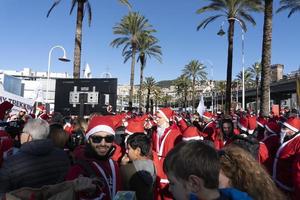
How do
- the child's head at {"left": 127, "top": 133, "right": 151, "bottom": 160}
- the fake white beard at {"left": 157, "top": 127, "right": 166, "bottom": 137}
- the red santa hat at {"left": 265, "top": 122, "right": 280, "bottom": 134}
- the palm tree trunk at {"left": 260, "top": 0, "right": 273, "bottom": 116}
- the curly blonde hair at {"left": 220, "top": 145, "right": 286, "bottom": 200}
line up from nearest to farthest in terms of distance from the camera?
1. the curly blonde hair at {"left": 220, "top": 145, "right": 286, "bottom": 200}
2. the child's head at {"left": 127, "top": 133, "right": 151, "bottom": 160}
3. the fake white beard at {"left": 157, "top": 127, "right": 166, "bottom": 137}
4. the red santa hat at {"left": 265, "top": 122, "right": 280, "bottom": 134}
5. the palm tree trunk at {"left": 260, "top": 0, "right": 273, "bottom": 116}

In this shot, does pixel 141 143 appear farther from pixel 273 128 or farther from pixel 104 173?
pixel 273 128

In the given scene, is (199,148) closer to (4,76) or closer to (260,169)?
(260,169)

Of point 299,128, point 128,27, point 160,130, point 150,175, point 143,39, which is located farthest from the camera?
point 143,39

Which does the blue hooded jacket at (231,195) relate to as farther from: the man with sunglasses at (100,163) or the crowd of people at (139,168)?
the man with sunglasses at (100,163)

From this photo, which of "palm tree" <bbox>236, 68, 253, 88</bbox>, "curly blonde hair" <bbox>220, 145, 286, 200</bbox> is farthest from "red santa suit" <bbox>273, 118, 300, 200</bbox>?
"palm tree" <bbox>236, 68, 253, 88</bbox>

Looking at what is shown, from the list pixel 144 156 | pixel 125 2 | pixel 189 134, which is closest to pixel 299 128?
pixel 189 134

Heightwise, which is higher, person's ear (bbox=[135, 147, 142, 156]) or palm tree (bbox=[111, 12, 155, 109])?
palm tree (bbox=[111, 12, 155, 109])

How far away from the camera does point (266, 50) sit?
16.5 m

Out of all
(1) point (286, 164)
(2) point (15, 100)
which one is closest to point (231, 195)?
(1) point (286, 164)

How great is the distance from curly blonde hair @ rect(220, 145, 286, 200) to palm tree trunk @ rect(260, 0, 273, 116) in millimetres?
14242

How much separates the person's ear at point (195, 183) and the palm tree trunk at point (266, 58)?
14838 millimetres

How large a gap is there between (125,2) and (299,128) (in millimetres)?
17785

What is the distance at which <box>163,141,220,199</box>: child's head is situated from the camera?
2.06 metres

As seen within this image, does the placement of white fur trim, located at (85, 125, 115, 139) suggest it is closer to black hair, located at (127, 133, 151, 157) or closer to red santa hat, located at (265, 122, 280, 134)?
black hair, located at (127, 133, 151, 157)
